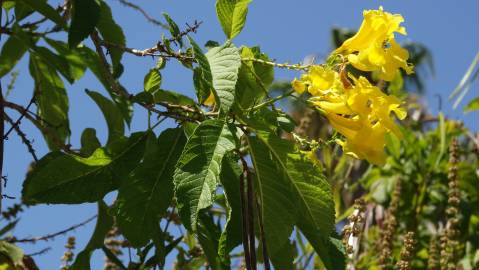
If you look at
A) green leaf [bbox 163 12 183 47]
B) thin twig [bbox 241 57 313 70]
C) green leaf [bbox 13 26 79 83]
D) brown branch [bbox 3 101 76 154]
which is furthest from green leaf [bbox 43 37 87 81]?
thin twig [bbox 241 57 313 70]

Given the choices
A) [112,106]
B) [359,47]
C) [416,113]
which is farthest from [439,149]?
[359,47]

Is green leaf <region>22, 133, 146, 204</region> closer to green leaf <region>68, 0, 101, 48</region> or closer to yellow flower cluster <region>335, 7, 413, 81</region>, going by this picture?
green leaf <region>68, 0, 101, 48</region>

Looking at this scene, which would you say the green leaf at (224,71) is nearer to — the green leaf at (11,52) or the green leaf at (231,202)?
the green leaf at (231,202)

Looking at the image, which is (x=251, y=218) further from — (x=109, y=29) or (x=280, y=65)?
(x=109, y=29)

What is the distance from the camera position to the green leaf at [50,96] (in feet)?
6.46

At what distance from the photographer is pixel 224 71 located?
4.10 feet

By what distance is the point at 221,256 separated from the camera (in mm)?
1450

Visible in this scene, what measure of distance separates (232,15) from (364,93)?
291 mm

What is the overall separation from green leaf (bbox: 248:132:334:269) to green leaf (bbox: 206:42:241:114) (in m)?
0.13

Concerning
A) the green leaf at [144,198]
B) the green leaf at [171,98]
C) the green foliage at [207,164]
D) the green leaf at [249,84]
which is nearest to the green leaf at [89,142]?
the green foliage at [207,164]

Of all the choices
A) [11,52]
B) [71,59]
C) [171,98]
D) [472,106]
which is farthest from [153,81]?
[472,106]

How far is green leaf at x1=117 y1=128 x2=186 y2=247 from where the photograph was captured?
1.36 meters

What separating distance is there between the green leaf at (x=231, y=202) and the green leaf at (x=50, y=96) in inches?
27.1

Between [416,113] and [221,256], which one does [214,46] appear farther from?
[416,113]
